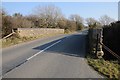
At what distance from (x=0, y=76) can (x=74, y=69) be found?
10.3 feet


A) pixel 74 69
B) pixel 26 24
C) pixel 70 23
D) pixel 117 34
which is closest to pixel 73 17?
pixel 70 23

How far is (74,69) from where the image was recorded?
37.1 feet

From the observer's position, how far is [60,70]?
1101cm

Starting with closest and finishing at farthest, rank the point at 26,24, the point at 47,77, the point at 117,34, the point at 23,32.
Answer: the point at 47,77
the point at 117,34
the point at 23,32
the point at 26,24

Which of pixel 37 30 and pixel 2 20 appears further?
pixel 37 30

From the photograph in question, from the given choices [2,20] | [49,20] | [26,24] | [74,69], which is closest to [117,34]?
[74,69]

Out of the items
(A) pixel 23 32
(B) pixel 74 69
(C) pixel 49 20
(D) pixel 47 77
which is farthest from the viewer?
(C) pixel 49 20

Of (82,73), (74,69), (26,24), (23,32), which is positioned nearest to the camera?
(82,73)

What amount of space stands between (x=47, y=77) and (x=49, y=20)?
7994cm

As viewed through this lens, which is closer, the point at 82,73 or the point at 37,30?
the point at 82,73

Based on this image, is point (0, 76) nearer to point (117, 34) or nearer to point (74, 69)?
point (74, 69)

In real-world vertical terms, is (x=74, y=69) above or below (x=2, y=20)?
below

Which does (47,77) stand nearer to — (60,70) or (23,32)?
(60,70)

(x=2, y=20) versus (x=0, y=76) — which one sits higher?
(x=2, y=20)
